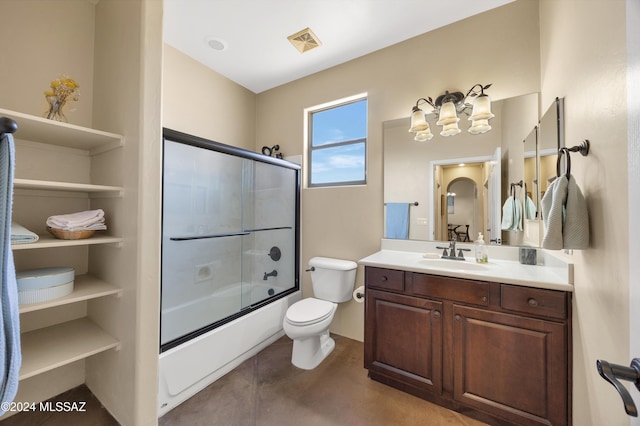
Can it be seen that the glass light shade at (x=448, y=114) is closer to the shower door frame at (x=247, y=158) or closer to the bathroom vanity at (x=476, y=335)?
the bathroom vanity at (x=476, y=335)

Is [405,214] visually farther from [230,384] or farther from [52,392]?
[52,392]

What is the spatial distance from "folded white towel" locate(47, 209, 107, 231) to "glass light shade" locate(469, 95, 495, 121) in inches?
99.7

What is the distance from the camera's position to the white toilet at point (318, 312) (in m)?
1.88

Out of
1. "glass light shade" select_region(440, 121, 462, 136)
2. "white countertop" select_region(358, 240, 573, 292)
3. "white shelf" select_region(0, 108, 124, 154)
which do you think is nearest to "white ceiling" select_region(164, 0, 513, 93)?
"glass light shade" select_region(440, 121, 462, 136)

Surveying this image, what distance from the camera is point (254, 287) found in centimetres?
239

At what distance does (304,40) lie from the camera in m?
2.12

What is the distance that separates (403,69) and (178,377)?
2.90m

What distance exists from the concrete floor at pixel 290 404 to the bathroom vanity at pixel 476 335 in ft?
0.39

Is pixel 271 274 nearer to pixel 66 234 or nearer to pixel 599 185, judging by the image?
pixel 66 234

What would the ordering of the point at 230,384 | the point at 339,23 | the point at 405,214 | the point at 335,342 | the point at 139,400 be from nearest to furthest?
1. the point at 139,400
2. the point at 230,384
3. the point at 339,23
4. the point at 405,214
5. the point at 335,342

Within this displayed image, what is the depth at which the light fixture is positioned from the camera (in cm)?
178

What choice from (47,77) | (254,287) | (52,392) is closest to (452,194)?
(254,287)

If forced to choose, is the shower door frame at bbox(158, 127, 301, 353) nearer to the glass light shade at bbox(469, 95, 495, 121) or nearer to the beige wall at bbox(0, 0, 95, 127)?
the beige wall at bbox(0, 0, 95, 127)

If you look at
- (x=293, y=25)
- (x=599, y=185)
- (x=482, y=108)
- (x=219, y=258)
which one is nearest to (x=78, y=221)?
(x=219, y=258)
